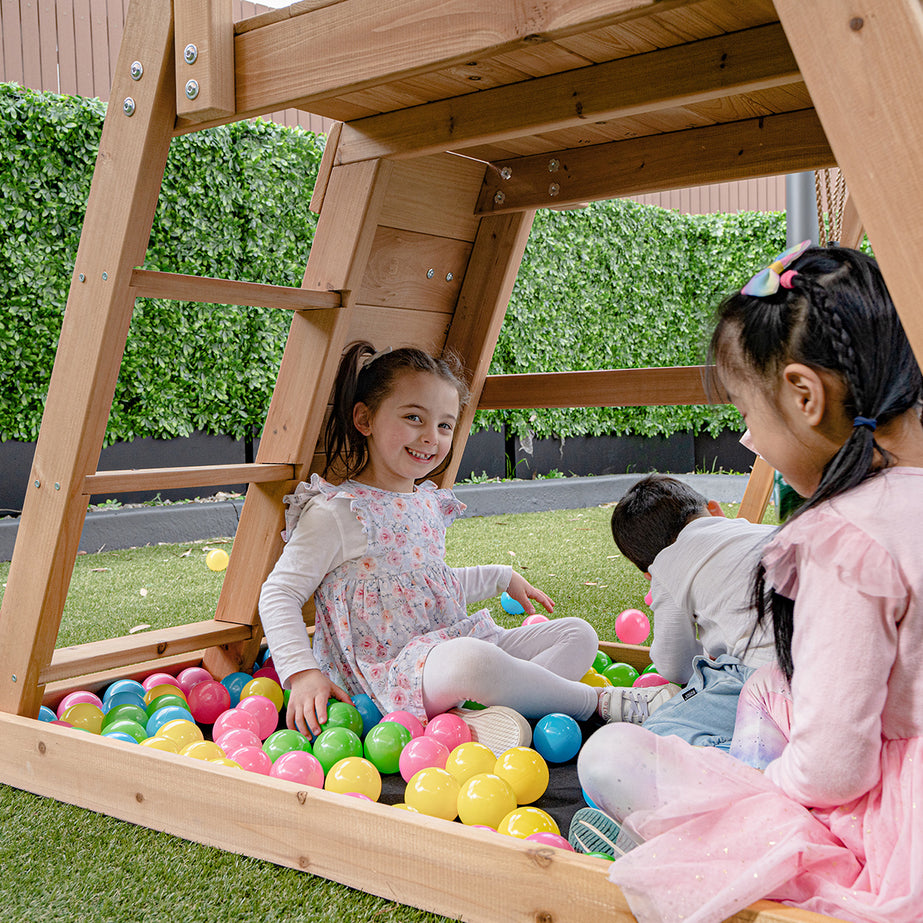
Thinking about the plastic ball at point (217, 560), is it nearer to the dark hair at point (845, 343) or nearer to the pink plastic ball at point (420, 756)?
the pink plastic ball at point (420, 756)

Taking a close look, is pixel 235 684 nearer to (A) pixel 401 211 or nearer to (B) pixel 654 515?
(B) pixel 654 515

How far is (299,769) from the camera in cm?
181

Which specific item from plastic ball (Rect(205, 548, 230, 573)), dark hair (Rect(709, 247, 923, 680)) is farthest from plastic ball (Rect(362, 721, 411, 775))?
plastic ball (Rect(205, 548, 230, 573))

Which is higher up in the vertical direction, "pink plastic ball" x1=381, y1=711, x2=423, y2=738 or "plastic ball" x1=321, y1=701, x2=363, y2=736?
"pink plastic ball" x1=381, y1=711, x2=423, y2=738

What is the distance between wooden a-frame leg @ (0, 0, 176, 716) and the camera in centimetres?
192

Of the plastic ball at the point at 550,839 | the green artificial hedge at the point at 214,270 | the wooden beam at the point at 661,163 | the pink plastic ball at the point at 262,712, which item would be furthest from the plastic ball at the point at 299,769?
the green artificial hedge at the point at 214,270

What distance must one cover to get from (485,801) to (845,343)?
977 millimetres

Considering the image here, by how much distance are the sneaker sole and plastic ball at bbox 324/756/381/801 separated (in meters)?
0.31

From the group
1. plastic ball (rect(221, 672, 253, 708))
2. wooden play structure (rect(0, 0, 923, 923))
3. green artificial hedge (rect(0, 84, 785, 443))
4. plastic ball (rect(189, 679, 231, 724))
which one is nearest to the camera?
wooden play structure (rect(0, 0, 923, 923))

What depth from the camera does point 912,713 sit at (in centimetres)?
116

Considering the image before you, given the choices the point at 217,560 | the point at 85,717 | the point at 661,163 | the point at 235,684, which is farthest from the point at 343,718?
the point at 217,560

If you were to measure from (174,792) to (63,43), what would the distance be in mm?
7705

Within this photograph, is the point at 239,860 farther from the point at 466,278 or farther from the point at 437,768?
the point at 466,278

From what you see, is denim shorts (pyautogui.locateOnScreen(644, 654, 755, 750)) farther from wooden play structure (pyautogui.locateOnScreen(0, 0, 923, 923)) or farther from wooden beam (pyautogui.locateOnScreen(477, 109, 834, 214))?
wooden beam (pyautogui.locateOnScreen(477, 109, 834, 214))
